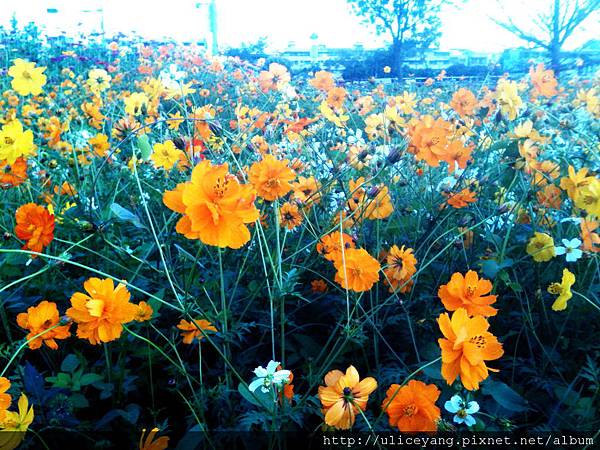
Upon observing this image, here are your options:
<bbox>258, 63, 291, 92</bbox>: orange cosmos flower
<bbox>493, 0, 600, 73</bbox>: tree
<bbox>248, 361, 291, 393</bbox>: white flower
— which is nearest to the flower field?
<bbox>248, 361, 291, 393</bbox>: white flower

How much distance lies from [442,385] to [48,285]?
3.04ft

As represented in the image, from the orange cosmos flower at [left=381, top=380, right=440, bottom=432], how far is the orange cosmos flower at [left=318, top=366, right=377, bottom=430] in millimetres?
59

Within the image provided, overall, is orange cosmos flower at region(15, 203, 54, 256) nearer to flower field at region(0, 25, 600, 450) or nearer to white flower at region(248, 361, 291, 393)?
flower field at region(0, 25, 600, 450)

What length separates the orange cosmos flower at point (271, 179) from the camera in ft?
2.97

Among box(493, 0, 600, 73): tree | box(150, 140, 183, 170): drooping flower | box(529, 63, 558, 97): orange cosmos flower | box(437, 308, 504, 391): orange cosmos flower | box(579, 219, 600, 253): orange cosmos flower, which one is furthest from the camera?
box(493, 0, 600, 73): tree

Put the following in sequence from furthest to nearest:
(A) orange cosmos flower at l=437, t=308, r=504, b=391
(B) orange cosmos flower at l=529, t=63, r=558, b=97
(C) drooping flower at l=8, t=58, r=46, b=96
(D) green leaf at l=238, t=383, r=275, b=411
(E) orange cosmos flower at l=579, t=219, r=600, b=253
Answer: (B) orange cosmos flower at l=529, t=63, r=558, b=97 → (C) drooping flower at l=8, t=58, r=46, b=96 → (E) orange cosmos flower at l=579, t=219, r=600, b=253 → (D) green leaf at l=238, t=383, r=275, b=411 → (A) orange cosmos flower at l=437, t=308, r=504, b=391

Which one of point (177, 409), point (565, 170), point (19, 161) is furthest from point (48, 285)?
point (565, 170)

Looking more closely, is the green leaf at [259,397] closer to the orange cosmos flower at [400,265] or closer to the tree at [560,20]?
the orange cosmos flower at [400,265]

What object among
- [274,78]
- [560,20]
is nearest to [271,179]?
[274,78]

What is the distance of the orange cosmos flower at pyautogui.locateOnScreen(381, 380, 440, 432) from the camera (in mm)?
689

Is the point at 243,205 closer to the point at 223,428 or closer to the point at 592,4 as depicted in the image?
the point at 223,428

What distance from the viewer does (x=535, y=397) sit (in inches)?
38.8

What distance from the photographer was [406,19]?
550 inches

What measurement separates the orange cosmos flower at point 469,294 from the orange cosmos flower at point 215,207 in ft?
1.22
